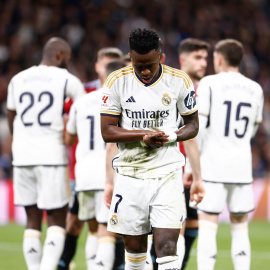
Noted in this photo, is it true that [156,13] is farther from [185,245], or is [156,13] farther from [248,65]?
[185,245]

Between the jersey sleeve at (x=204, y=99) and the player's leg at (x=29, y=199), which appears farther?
the player's leg at (x=29, y=199)

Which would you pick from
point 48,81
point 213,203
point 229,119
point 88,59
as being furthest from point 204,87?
point 88,59

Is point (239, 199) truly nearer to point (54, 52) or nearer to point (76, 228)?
point (76, 228)

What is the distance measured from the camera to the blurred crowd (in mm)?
14461

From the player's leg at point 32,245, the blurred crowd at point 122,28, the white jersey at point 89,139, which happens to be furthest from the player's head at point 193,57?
the blurred crowd at point 122,28

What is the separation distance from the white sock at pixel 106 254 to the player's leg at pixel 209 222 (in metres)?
0.75

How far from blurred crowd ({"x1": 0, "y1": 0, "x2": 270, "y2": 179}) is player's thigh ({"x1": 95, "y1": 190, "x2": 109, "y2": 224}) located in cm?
740

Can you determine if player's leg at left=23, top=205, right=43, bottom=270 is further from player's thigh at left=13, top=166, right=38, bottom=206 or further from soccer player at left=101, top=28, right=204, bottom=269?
soccer player at left=101, top=28, right=204, bottom=269

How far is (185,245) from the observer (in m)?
6.36

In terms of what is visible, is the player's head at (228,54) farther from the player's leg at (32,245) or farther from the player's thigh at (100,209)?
the player's leg at (32,245)

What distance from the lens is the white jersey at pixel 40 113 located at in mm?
5934

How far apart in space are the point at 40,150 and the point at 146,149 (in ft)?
5.66

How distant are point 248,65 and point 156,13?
2569 mm

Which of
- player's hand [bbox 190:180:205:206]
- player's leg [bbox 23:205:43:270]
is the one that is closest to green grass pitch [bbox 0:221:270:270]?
player's leg [bbox 23:205:43:270]
